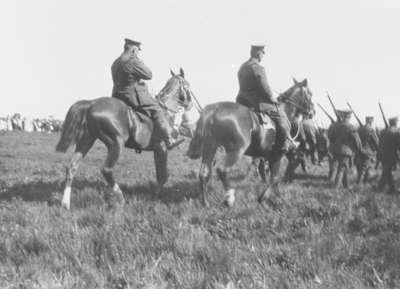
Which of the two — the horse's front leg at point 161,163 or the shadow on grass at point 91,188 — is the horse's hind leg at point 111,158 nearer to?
the shadow on grass at point 91,188

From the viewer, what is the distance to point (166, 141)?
1048 cm

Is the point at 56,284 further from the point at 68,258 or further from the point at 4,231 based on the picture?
the point at 4,231

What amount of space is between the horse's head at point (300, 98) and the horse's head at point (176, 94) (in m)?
2.11

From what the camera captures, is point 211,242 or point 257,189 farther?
point 257,189

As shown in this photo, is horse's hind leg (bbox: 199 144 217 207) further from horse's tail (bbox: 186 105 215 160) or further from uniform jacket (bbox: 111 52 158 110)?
uniform jacket (bbox: 111 52 158 110)

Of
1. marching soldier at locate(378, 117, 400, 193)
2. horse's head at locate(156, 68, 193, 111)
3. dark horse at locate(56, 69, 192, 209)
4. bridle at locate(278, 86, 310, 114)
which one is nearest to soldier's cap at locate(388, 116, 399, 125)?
marching soldier at locate(378, 117, 400, 193)

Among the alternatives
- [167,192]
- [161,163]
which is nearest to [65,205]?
[167,192]

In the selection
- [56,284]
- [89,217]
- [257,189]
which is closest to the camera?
[56,284]

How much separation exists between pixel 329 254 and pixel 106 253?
2.48 meters

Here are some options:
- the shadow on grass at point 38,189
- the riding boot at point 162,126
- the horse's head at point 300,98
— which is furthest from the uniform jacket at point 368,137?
Answer: the shadow on grass at point 38,189

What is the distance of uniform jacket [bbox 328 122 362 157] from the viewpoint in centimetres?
1361

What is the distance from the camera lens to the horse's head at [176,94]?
37.1 ft

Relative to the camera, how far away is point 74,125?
9.45 metres

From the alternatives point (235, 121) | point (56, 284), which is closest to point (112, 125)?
point (235, 121)
